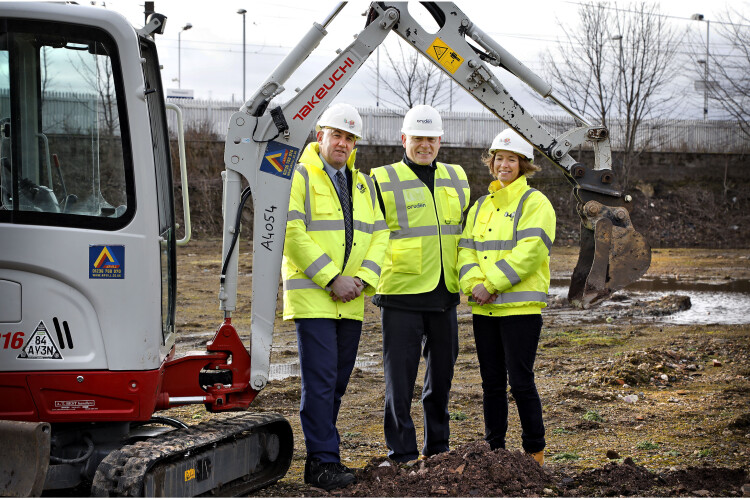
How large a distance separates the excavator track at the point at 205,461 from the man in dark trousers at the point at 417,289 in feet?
2.65

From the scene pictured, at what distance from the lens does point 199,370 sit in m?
5.24

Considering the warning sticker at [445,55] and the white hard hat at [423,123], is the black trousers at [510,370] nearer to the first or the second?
the white hard hat at [423,123]

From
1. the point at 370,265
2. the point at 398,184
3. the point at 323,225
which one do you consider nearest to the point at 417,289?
the point at 370,265

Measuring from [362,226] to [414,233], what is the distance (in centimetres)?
48

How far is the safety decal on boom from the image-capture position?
5.31 meters

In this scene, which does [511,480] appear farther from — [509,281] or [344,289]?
[344,289]

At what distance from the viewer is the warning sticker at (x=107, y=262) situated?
4.54m

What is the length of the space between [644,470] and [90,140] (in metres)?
3.88

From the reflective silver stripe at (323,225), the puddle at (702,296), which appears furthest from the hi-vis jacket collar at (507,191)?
the puddle at (702,296)

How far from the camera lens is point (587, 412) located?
25.3 ft

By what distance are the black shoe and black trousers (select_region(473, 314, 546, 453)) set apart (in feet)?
3.78

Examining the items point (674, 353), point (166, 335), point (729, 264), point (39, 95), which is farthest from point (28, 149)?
point (729, 264)

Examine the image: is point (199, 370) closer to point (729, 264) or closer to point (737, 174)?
point (729, 264)

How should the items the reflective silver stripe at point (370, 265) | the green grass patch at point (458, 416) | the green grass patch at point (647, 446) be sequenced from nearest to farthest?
the reflective silver stripe at point (370, 265) < the green grass patch at point (647, 446) < the green grass patch at point (458, 416)
